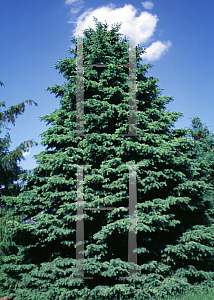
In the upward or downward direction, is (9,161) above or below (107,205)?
above

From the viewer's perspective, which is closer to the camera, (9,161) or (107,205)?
(107,205)

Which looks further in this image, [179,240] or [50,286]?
[179,240]

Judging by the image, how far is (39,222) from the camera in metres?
6.97

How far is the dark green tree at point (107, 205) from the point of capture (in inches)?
265

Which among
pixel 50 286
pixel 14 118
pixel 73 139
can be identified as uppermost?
pixel 14 118

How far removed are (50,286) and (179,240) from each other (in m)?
4.25

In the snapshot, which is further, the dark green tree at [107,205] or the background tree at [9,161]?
the background tree at [9,161]

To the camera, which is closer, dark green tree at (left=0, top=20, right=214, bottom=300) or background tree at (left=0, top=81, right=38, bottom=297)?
dark green tree at (left=0, top=20, right=214, bottom=300)

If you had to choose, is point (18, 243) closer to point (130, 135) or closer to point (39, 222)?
point (39, 222)

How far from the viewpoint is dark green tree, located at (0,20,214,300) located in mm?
Result: 6723

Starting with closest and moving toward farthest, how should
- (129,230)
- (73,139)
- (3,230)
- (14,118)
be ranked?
(129,230)
(73,139)
(3,230)
(14,118)

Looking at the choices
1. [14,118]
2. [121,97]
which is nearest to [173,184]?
[121,97]

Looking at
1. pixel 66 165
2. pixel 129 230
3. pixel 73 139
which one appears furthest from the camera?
pixel 73 139

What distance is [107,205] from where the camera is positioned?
7.09 m
